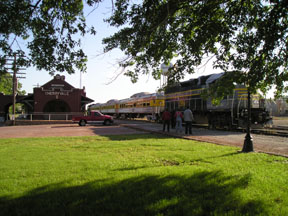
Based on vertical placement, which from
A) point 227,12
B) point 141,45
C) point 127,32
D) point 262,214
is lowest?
point 262,214

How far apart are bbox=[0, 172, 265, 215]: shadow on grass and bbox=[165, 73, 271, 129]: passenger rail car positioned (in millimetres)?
8375

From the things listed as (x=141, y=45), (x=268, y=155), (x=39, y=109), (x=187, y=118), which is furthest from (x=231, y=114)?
(x=39, y=109)

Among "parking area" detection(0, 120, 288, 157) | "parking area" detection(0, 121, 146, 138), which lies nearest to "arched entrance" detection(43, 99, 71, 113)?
"parking area" detection(0, 121, 146, 138)

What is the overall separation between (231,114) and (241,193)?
13042mm

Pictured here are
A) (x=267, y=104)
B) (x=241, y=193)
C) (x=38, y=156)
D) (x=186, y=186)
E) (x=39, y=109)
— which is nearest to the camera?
(x=241, y=193)

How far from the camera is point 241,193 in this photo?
3.90 meters

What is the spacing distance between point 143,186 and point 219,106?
1451 centimetres

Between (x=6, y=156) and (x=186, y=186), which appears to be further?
(x=6, y=156)

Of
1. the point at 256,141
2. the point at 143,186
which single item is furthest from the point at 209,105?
the point at 143,186

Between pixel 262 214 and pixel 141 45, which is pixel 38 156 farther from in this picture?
pixel 262 214

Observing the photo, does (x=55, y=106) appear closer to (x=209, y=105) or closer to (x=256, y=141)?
(x=209, y=105)

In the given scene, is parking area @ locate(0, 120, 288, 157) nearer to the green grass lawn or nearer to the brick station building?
the green grass lawn

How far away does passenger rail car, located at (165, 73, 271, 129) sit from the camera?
1546 centimetres

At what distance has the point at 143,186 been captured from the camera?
13.8 feet
